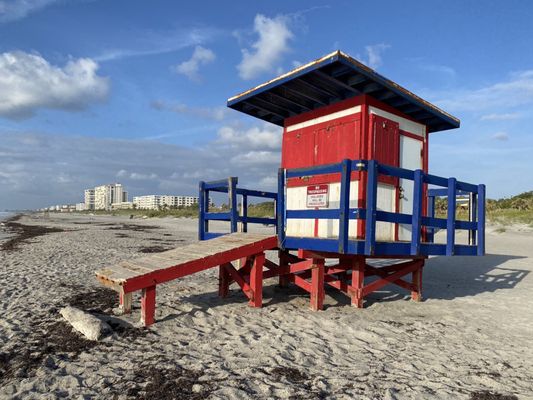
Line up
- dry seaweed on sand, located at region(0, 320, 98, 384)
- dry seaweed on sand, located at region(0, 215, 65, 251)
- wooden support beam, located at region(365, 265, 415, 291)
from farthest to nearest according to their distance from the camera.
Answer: dry seaweed on sand, located at region(0, 215, 65, 251)
wooden support beam, located at region(365, 265, 415, 291)
dry seaweed on sand, located at region(0, 320, 98, 384)

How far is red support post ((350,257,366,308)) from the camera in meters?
7.20

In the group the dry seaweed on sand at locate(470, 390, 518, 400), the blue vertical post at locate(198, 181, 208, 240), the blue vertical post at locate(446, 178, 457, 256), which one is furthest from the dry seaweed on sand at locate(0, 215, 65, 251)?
the dry seaweed on sand at locate(470, 390, 518, 400)

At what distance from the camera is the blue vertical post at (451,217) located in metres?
6.85

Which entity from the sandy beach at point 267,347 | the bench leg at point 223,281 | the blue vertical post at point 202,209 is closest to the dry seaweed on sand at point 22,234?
the sandy beach at point 267,347

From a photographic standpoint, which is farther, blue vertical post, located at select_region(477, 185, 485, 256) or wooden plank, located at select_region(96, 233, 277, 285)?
blue vertical post, located at select_region(477, 185, 485, 256)

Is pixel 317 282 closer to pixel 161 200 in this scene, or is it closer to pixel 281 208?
pixel 281 208

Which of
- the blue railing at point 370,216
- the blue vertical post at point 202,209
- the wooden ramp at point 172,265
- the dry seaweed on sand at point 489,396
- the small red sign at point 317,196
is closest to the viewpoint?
the dry seaweed on sand at point 489,396

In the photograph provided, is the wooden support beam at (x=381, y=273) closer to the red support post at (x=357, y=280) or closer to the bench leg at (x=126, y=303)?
the red support post at (x=357, y=280)

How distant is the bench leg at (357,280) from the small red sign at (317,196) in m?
1.17

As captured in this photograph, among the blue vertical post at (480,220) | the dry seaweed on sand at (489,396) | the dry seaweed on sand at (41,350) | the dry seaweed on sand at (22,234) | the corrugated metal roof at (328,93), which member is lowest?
the dry seaweed on sand at (22,234)

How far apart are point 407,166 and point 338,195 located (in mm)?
1703

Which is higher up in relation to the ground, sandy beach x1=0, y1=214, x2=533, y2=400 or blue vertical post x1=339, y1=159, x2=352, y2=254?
blue vertical post x1=339, y1=159, x2=352, y2=254

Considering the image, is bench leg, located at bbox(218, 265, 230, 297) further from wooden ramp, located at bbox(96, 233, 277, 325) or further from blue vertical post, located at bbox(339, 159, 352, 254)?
blue vertical post, located at bbox(339, 159, 352, 254)

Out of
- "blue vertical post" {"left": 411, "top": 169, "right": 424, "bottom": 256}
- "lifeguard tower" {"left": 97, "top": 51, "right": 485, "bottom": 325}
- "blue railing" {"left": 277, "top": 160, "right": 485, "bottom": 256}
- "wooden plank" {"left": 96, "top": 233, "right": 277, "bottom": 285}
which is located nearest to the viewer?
"wooden plank" {"left": 96, "top": 233, "right": 277, "bottom": 285}
